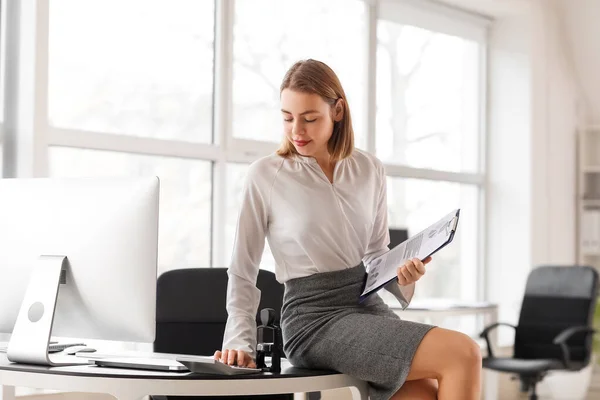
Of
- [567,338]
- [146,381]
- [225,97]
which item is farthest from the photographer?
[567,338]

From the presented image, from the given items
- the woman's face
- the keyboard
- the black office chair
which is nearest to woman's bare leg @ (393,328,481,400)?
the woman's face

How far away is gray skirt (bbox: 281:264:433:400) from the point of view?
191 centimetres

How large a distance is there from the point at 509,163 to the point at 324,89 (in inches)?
186

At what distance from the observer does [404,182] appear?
595 centimetres

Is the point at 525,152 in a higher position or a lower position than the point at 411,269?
higher

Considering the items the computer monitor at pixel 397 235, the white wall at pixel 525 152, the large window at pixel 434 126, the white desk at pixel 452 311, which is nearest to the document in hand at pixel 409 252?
the white desk at pixel 452 311

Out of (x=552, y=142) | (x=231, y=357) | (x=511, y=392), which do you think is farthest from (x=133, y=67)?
(x=552, y=142)

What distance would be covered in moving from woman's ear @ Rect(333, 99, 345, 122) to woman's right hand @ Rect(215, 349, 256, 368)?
60 cm

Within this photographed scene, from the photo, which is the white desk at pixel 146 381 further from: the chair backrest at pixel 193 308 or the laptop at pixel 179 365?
the chair backrest at pixel 193 308

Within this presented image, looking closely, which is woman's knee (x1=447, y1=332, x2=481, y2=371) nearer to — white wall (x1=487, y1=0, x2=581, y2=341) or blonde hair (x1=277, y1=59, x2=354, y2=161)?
blonde hair (x1=277, y1=59, x2=354, y2=161)

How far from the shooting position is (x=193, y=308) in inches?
104

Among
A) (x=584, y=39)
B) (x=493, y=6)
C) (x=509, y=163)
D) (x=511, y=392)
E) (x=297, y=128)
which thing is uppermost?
(x=493, y=6)

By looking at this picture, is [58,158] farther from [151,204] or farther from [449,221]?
[449,221]

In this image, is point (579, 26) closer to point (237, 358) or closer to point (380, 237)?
point (380, 237)
